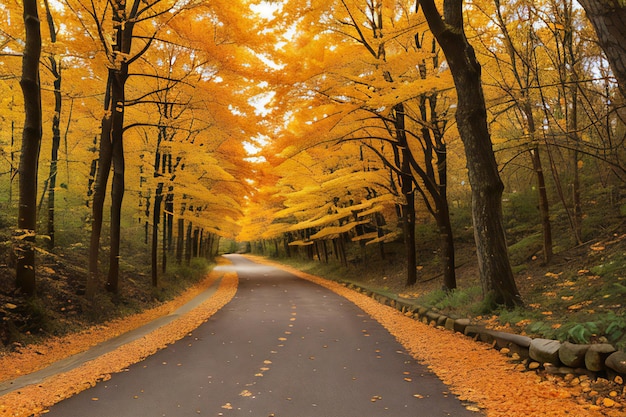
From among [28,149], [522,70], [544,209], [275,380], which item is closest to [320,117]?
[522,70]

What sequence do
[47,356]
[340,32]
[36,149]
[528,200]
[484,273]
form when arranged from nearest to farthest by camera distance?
1. [47,356]
2. [36,149]
3. [484,273]
4. [340,32]
5. [528,200]

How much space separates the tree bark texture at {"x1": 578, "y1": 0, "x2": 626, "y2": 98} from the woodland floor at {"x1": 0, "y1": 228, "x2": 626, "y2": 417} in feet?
10.1

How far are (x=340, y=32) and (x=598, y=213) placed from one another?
857 centimetres

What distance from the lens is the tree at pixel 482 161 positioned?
7.70 m

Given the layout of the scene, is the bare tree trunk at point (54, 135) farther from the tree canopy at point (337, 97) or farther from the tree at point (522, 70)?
the tree at point (522, 70)

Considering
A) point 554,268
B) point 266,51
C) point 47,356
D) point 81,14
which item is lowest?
point 47,356

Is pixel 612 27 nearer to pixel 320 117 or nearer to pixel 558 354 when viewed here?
pixel 558 354

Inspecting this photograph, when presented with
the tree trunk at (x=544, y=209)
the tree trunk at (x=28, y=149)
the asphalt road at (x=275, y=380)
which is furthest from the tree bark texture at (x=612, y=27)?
the tree trunk at (x=28, y=149)

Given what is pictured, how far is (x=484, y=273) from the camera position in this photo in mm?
7961

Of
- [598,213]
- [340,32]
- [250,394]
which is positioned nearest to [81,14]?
[340,32]

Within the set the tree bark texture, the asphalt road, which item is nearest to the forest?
the tree bark texture

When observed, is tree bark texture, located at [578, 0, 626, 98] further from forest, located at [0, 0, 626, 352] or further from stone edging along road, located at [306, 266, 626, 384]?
stone edging along road, located at [306, 266, 626, 384]

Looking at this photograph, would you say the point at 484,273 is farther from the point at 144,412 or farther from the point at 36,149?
the point at 36,149

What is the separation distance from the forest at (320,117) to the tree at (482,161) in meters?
0.03
